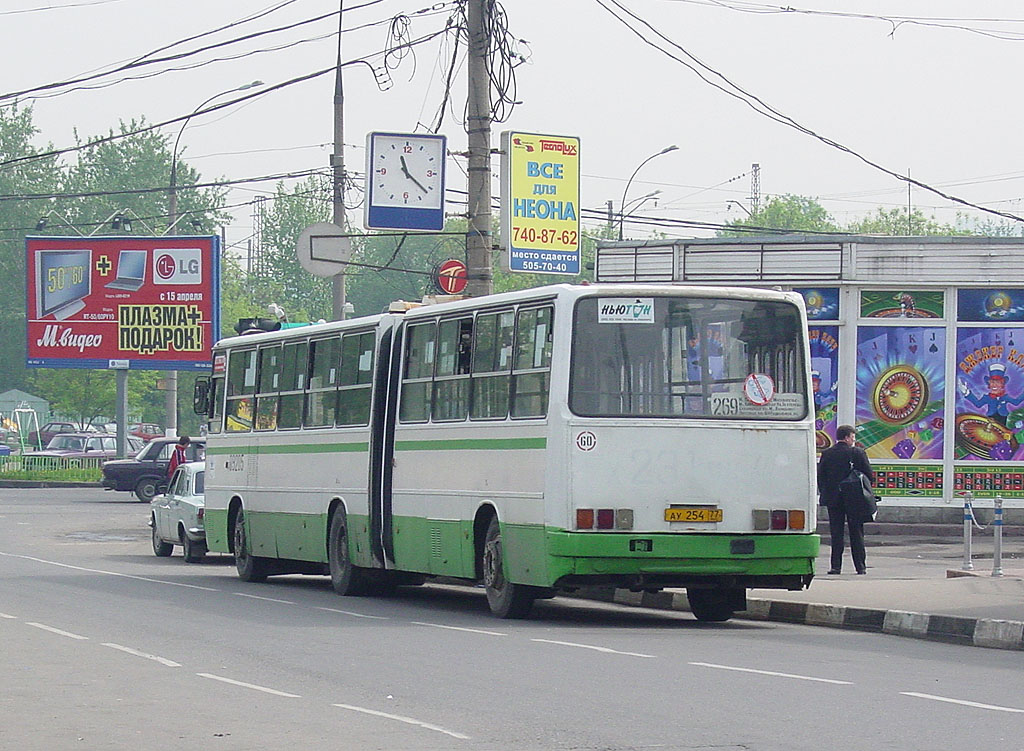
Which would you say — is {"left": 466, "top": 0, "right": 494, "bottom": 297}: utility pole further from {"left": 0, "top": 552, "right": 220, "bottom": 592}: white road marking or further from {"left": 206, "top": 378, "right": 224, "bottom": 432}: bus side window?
{"left": 0, "top": 552, "right": 220, "bottom": 592}: white road marking

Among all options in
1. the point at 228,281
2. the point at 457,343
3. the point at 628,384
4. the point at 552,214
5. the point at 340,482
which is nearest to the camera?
the point at 628,384

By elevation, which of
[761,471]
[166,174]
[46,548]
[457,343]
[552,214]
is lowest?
[46,548]

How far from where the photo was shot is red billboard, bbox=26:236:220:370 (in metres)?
50.3

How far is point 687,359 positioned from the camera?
1570 centimetres

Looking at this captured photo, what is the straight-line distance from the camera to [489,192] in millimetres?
21812

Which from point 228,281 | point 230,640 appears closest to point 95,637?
point 230,640

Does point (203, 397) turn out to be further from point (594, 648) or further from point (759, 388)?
→ point (594, 648)

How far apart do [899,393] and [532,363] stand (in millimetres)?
13516

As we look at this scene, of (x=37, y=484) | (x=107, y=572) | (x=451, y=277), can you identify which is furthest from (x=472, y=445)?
(x=37, y=484)

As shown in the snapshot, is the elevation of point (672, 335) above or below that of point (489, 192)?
below

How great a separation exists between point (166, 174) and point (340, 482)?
98239 mm

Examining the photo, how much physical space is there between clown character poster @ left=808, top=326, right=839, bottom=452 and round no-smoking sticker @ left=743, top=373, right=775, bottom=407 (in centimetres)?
1238

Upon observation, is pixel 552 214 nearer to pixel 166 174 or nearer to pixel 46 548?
pixel 46 548

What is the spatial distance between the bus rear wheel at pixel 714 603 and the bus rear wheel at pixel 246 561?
23.4 feet
